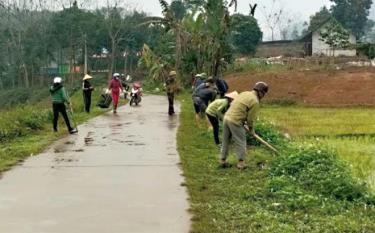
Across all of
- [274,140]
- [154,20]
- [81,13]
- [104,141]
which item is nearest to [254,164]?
[274,140]

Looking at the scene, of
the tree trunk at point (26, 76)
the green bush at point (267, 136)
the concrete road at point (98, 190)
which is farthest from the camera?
the tree trunk at point (26, 76)

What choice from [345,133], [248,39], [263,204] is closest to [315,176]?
[263,204]

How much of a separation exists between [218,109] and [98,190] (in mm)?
4268

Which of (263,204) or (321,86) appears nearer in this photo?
(263,204)

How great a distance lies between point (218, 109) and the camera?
12477 millimetres

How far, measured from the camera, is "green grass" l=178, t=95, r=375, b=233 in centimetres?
665

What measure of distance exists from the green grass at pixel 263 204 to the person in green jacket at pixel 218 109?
5.16 feet

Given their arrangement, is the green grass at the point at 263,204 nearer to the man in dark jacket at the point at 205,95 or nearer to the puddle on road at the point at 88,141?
the puddle on road at the point at 88,141

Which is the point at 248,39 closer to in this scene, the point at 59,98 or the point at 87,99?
the point at 87,99

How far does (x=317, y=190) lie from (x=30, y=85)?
61737mm

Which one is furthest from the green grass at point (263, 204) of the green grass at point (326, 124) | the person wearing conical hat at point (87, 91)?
the person wearing conical hat at point (87, 91)

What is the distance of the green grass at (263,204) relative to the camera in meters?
6.65

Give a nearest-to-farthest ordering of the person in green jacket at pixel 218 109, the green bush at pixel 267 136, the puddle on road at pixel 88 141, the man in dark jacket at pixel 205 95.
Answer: the person in green jacket at pixel 218 109 → the green bush at pixel 267 136 → the puddle on road at pixel 88 141 → the man in dark jacket at pixel 205 95

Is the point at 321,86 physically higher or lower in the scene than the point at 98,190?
higher
